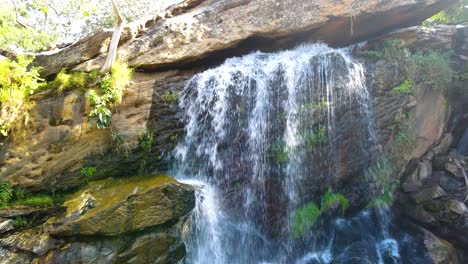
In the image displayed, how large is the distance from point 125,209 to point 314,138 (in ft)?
15.2

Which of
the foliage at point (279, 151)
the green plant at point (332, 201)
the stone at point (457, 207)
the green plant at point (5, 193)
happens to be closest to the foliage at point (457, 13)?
the stone at point (457, 207)

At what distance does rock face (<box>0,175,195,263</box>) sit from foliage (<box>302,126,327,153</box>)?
325 centimetres

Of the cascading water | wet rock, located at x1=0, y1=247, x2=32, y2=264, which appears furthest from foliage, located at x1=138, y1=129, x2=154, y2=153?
wet rock, located at x1=0, y1=247, x2=32, y2=264

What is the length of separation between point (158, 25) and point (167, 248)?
7.02 m

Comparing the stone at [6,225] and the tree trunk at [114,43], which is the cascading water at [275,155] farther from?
the stone at [6,225]

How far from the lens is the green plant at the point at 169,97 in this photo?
832cm

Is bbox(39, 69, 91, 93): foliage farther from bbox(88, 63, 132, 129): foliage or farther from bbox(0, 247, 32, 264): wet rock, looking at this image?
bbox(0, 247, 32, 264): wet rock

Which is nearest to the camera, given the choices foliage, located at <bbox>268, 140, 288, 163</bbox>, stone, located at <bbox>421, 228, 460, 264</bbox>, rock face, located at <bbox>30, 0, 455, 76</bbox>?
stone, located at <bbox>421, 228, 460, 264</bbox>

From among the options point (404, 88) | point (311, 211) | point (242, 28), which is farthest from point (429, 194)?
point (242, 28)

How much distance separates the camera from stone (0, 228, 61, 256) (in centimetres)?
518

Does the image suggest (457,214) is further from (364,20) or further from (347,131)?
(364,20)

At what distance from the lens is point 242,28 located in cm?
940

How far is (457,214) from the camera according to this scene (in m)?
6.91

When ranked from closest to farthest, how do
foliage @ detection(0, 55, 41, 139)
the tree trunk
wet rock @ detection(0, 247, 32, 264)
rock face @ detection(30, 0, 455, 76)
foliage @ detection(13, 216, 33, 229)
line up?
1. wet rock @ detection(0, 247, 32, 264)
2. foliage @ detection(13, 216, 33, 229)
3. foliage @ detection(0, 55, 41, 139)
4. the tree trunk
5. rock face @ detection(30, 0, 455, 76)
